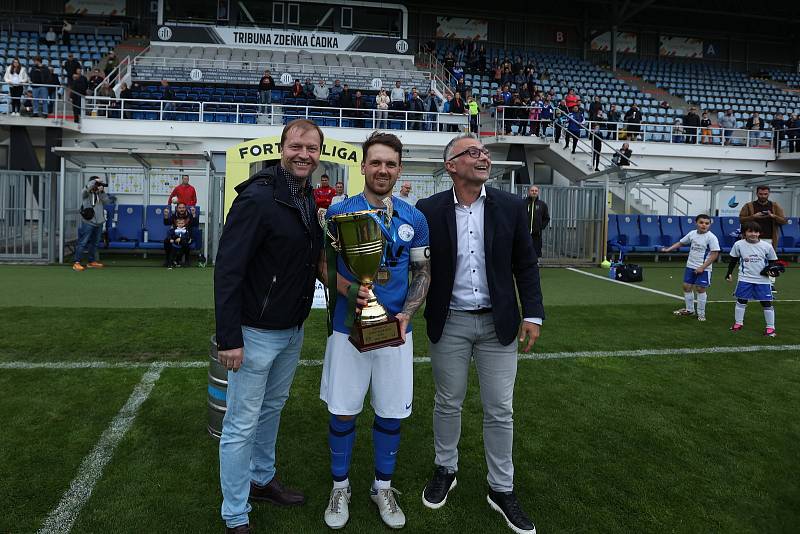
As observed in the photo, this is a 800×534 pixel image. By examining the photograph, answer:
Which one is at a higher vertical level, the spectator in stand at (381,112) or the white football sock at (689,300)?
the spectator in stand at (381,112)

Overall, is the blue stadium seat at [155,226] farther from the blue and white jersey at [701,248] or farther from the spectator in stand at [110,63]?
the blue and white jersey at [701,248]

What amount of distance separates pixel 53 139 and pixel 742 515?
18932mm

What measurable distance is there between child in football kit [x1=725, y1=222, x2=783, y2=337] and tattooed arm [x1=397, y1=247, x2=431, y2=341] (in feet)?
20.1

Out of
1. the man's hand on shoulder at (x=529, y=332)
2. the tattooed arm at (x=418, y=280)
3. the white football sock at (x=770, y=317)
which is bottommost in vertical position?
the white football sock at (x=770, y=317)

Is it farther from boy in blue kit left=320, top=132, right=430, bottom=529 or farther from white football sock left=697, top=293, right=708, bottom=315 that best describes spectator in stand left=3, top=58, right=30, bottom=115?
white football sock left=697, top=293, right=708, bottom=315

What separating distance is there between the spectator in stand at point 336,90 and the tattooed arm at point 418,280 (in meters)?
18.5

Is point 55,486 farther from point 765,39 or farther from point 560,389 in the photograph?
point 765,39

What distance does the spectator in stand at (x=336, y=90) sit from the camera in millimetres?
20375

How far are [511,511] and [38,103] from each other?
19540 mm

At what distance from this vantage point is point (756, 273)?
7.13 meters

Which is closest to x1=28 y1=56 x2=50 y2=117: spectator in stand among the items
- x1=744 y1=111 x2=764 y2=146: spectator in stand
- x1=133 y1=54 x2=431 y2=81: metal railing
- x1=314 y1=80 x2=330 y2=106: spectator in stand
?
x1=133 y1=54 x2=431 y2=81: metal railing

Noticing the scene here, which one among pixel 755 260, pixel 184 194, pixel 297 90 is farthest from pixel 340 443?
pixel 297 90

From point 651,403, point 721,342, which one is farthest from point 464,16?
point 651,403

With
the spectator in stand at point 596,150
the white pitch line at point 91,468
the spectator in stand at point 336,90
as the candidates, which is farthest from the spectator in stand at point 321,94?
the white pitch line at point 91,468
